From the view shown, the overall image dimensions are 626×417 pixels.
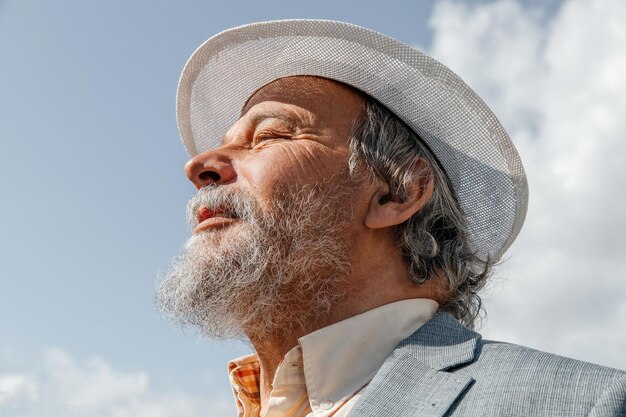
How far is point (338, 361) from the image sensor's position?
3.23m

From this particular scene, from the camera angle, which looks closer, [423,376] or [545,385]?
[545,385]

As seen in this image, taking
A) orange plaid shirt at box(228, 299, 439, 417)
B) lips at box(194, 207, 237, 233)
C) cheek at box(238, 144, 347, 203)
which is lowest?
orange plaid shirt at box(228, 299, 439, 417)

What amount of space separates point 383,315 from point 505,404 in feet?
2.82

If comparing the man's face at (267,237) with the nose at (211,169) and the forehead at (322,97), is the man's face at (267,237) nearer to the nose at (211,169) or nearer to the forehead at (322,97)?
the nose at (211,169)

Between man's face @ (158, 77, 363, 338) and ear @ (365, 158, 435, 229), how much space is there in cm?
10

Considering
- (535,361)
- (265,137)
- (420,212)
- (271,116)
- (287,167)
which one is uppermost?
(271,116)

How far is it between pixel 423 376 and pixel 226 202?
126 cm

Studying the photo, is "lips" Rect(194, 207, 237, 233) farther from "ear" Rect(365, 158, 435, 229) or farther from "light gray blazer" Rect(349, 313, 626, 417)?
"light gray blazer" Rect(349, 313, 626, 417)

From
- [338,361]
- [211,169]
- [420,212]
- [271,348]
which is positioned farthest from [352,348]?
[211,169]

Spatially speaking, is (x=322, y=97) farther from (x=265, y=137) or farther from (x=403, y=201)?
(x=403, y=201)

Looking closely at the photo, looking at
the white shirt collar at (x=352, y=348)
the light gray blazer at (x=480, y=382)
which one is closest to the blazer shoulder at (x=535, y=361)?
the light gray blazer at (x=480, y=382)

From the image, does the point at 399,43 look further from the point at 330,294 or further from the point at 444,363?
the point at 444,363

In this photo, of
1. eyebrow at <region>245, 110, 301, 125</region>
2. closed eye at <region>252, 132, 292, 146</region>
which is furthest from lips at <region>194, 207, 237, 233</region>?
eyebrow at <region>245, 110, 301, 125</region>

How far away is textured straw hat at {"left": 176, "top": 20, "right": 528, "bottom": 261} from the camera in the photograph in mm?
3855
